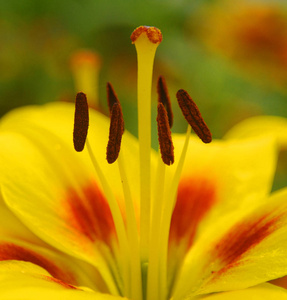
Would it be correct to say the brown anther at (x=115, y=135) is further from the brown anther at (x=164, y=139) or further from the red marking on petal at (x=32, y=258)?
the red marking on petal at (x=32, y=258)

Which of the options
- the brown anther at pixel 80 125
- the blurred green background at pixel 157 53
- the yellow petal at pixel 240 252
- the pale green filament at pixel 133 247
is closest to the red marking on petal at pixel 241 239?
the yellow petal at pixel 240 252

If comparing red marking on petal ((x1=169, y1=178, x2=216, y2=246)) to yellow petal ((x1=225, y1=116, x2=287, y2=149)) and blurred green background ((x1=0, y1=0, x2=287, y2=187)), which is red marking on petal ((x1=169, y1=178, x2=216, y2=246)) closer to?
yellow petal ((x1=225, y1=116, x2=287, y2=149))

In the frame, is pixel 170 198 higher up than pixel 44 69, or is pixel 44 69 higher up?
pixel 44 69

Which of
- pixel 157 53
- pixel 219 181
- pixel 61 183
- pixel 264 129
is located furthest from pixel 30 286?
pixel 157 53

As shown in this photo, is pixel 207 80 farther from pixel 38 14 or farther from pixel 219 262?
pixel 219 262

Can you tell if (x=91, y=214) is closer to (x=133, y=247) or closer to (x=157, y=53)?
(x=133, y=247)

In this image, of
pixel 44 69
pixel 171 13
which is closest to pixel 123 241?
pixel 44 69

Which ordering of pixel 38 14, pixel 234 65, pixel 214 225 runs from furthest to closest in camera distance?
pixel 234 65 < pixel 38 14 < pixel 214 225
